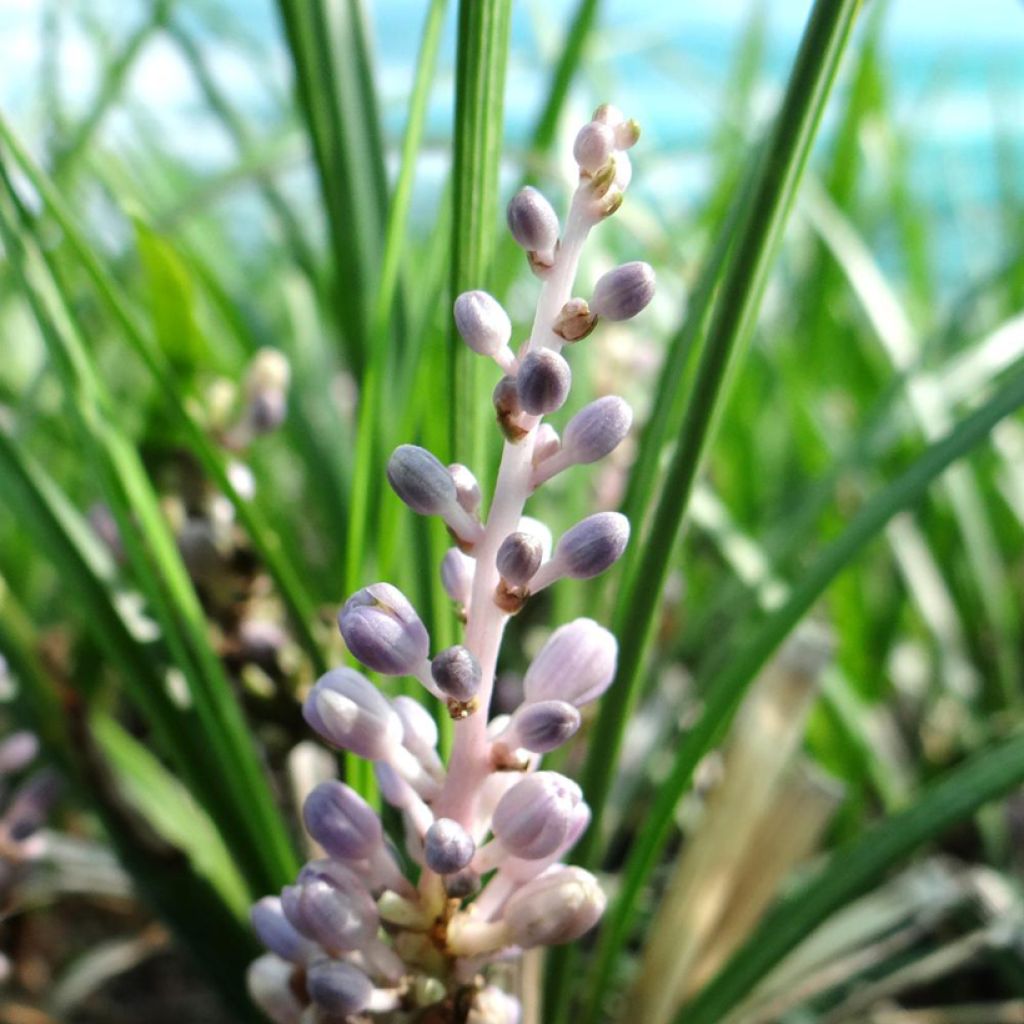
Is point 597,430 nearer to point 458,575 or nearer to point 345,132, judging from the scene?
point 458,575

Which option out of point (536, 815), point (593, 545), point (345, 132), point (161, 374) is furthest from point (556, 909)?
point (345, 132)

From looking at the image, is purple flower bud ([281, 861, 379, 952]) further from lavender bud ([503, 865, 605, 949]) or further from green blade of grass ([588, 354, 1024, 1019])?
green blade of grass ([588, 354, 1024, 1019])

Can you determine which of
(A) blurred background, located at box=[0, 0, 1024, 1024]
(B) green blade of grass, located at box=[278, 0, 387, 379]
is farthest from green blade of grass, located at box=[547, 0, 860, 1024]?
(B) green blade of grass, located at box=[278, 0, 387, 379]

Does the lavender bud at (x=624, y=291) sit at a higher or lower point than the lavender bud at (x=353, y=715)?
higher

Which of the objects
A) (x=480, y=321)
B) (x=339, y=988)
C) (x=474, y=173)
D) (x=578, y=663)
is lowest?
(x=339, y=988)

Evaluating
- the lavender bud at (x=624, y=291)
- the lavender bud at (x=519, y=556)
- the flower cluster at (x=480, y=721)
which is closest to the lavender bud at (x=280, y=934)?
the flower cluster at (x=480, y=721)

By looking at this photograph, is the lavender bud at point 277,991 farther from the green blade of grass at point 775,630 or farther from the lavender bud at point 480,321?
the lavender bud at point 480,321
